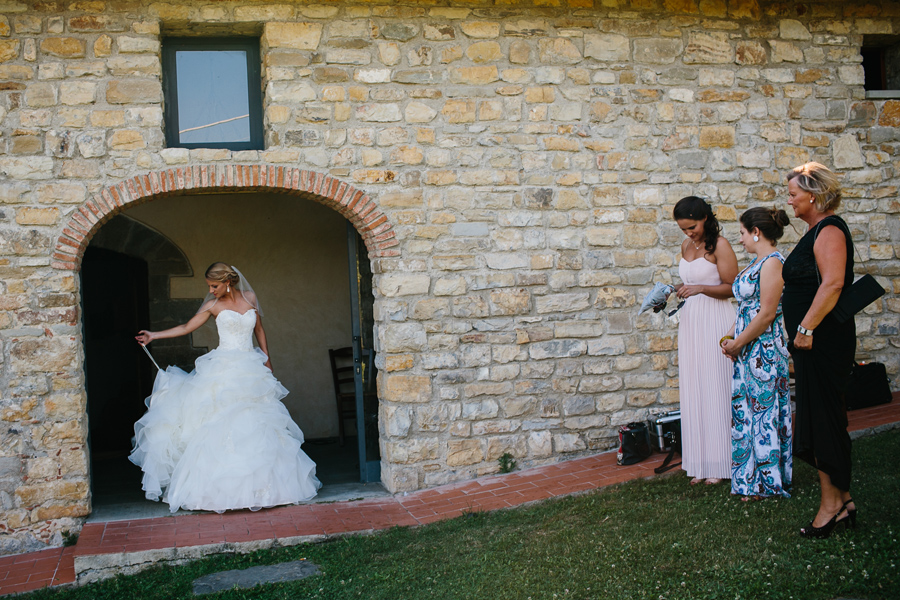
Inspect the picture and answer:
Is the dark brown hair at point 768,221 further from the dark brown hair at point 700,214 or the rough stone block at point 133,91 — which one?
the rough stone block at point 133,91

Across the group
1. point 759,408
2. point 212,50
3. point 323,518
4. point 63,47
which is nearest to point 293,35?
point 212,50

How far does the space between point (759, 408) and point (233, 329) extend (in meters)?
3.87

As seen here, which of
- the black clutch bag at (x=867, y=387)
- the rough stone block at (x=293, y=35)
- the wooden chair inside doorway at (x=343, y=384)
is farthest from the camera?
the wooden chair inside doorway at (x=343, y=384)

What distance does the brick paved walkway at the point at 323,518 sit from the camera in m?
4.58

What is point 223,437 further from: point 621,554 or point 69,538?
point 621,554

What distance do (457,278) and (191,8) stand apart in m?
2.75

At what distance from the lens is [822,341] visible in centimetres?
348

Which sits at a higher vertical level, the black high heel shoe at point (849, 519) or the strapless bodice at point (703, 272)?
the strapless bodice at point (703, 272)

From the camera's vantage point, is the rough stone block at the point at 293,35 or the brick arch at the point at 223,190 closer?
the brick arch at the point at 223,190

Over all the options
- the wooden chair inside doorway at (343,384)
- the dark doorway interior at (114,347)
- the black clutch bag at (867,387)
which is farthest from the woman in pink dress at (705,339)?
the dark doorway interior at (114,347)

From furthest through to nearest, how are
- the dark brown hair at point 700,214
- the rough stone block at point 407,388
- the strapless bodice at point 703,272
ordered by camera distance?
the rough stone block at point 407,388 < the strapless bodice at point 703,272 < the dark brown hair at point 700,214

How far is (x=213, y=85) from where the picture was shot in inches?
218

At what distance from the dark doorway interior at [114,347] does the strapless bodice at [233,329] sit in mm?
2350

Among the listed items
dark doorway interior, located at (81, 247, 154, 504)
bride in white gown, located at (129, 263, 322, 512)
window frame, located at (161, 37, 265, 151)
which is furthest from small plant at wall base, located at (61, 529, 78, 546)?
window frame, located at (161, 37, 265, 151)
